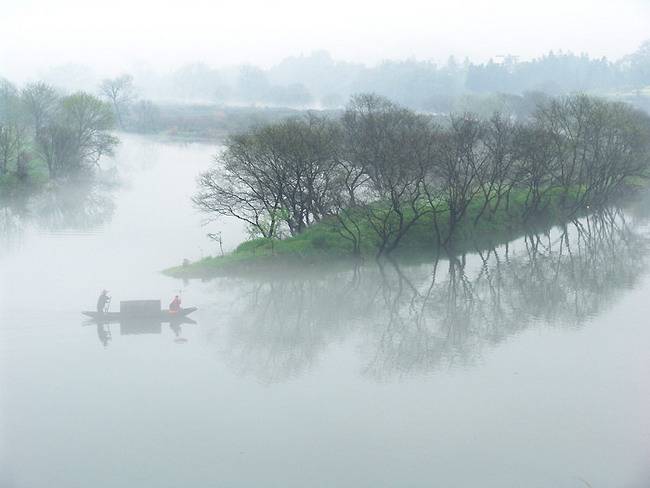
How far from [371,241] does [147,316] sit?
1452 cm

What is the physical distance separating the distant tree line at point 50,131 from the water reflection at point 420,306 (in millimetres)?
32982

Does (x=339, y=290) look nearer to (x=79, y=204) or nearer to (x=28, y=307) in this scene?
(x=28, y=307)

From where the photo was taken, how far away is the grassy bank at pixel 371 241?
32.0m

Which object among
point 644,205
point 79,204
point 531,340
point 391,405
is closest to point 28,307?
point 391,405

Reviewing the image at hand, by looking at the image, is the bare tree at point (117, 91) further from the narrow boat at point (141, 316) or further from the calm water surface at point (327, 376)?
the narrow boat at point (141, 316)

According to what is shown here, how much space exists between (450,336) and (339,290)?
21.4ft

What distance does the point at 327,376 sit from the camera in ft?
67.3

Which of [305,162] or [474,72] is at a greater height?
[474,72]

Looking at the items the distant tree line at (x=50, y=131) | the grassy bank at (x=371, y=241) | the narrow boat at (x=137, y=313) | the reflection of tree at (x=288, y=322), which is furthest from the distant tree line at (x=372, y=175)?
the distant tree line at (x=50, y=131)

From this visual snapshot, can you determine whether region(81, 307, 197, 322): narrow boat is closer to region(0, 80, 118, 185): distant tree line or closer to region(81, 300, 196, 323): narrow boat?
region(81, 300, 196, 323): narrow boat

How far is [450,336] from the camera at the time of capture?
2491 cm

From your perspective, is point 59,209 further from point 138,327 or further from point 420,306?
point 420,306

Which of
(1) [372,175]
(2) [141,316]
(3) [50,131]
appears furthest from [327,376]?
(3) [50,131]

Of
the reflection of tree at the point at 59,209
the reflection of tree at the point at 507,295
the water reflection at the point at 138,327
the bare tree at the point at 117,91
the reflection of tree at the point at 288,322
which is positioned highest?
the bare tree at the point at 117,91
